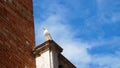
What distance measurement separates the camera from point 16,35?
1144 cm

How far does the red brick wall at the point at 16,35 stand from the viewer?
10.7 meters

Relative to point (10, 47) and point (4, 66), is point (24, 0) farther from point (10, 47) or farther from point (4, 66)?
point (4, 66)

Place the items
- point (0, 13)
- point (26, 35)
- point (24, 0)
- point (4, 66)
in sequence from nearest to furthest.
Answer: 1. point (4, 66)
2. point (0, 13)
3. point (26, 35)
4. point (24, 0)

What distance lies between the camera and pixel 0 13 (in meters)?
11.2

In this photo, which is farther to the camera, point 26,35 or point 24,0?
point 24,0

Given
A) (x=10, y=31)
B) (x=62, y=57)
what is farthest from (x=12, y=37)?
(x=62, y=57)

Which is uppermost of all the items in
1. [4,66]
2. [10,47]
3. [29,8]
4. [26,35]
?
[29,8]

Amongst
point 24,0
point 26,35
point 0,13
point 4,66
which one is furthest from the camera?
point 24,0

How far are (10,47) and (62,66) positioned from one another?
1.80 meters

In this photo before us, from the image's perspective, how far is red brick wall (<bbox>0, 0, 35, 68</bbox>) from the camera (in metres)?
10.7

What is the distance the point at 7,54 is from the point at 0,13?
1.30 meters

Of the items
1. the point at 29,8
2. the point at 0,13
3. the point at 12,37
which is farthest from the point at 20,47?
the point at 29,8

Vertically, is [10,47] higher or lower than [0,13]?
lower

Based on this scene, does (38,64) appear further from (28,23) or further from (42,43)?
(28,23)
